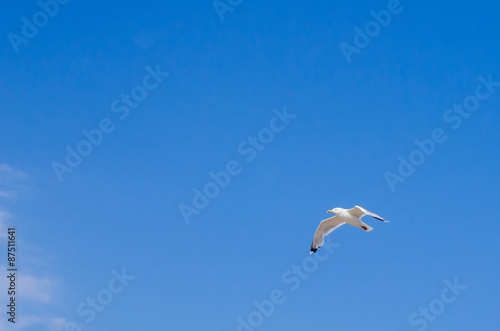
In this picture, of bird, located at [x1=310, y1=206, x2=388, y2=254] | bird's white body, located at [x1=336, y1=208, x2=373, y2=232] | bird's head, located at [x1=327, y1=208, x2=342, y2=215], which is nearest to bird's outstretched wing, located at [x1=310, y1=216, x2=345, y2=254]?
bird, located at [x1=310, y1=206, x2=388, y2=254]

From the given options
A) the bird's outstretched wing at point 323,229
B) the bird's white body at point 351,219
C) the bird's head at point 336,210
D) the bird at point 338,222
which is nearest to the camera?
the bird at point 338,222

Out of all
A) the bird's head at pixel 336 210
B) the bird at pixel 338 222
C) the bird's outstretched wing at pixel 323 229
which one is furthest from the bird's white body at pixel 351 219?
the bird's outstretched wing at pixel 323 229

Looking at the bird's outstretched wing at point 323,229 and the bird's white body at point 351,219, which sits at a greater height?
the bird's outstretched wing at point 323,229

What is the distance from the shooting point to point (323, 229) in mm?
30875

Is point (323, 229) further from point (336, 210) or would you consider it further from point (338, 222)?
point (336, 210)

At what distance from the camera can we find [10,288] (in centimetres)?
2514

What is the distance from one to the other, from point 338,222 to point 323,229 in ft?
3.10

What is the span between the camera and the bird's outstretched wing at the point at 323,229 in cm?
3033

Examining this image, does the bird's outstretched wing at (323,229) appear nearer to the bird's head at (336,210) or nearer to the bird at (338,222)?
the bird at (338,222)

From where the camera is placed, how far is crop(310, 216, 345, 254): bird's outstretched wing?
30331 mm

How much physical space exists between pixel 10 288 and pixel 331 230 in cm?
1483

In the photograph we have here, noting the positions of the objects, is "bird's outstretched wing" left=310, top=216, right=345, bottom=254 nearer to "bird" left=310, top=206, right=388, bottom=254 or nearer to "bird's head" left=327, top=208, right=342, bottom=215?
"bird" left=310, top=206, right=388, bottom=254

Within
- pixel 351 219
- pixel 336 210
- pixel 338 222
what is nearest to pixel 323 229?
pixel 338 222

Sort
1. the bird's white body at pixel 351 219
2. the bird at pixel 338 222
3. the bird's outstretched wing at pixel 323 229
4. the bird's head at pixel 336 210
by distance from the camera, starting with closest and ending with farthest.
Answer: the bird at pixel 338 222
the bird's white body at pixel 351 219
the bird's head at pixel 336 210
the bird's outstretched wing at pixel 323 229
